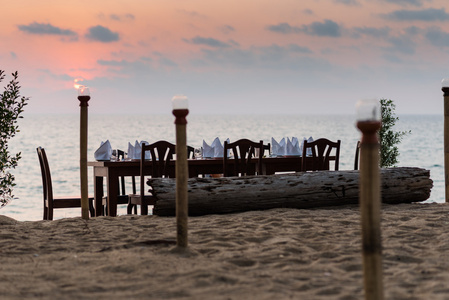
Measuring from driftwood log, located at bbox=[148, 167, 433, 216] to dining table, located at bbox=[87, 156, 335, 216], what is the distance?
1.12m

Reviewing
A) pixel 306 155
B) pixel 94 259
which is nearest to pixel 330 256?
pixel 94 259

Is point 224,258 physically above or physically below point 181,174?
below

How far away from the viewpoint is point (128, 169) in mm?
7090

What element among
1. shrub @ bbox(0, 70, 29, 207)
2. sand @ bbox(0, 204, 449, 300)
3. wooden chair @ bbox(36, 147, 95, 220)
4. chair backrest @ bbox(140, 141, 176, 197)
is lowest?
sand @ bbox(0, 204, 449, 300)

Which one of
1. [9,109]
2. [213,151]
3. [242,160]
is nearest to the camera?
[9,109]

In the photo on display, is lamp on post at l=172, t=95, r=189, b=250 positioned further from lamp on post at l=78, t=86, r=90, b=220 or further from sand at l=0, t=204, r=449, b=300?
lamp on post at l=78, t=86, r=90, b=220

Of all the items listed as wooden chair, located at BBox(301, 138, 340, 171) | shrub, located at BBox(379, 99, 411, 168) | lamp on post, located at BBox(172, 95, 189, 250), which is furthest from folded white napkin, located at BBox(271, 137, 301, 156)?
lamp on post, located at BBox(172, 95, 189, 250)

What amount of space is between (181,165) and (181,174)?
62 mm

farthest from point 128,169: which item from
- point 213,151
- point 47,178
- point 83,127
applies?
point 83,127

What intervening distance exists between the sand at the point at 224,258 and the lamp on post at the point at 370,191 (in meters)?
0.47

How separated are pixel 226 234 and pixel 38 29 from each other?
704 inches

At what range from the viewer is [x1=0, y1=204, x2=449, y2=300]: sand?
3201 millimetres

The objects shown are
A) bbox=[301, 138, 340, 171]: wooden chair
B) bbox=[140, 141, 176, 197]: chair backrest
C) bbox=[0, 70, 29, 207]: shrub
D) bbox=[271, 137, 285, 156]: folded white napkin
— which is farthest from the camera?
bbox=[271, 137, 285, 156]: folded white napkin

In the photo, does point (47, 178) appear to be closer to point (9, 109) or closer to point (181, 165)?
point (9, 109)
